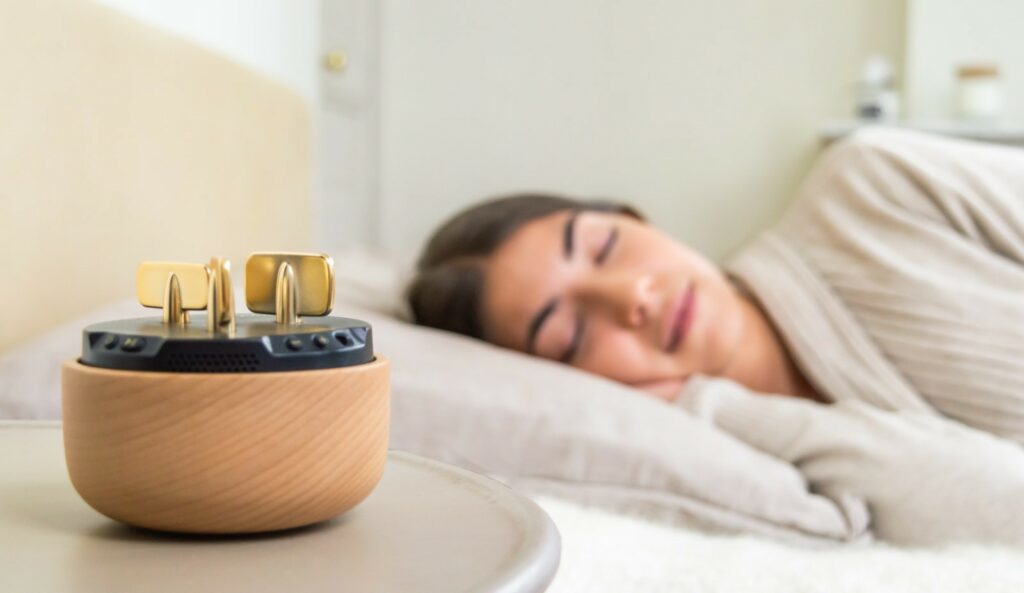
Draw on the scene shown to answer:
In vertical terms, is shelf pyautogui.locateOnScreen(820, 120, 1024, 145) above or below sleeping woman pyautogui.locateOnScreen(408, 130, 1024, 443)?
above

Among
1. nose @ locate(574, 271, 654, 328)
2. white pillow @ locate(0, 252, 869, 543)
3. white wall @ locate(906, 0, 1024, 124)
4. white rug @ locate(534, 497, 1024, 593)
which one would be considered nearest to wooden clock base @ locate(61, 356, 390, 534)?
white rug @ locate(534, 497, 1024, 593)

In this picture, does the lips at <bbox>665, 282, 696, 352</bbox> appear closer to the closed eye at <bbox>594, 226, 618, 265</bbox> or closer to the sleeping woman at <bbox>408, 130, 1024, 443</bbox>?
the sleeping woman at <bbox>408, 130, 1024, 443</bbox>

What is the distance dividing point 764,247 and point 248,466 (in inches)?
45.7

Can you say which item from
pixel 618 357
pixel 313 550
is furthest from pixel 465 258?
pixel 313 550

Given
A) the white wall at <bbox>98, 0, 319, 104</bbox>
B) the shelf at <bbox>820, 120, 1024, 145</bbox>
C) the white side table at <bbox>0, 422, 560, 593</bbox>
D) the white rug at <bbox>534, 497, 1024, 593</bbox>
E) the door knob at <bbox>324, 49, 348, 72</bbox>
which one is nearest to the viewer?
the white side table at <bbox>0, 422, 560, 593</bbox>

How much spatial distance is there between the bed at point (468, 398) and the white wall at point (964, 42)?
1677mm

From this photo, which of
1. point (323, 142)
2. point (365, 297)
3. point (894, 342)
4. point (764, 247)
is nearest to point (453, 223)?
point (365, 297)

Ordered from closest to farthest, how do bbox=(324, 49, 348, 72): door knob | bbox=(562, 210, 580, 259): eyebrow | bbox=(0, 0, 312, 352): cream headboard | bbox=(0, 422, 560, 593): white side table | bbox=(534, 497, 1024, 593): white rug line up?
bbox=(0, 422, 560, 593): white side table
bbox=(534, 497, 1024, 593): white rug
bbox=(0, 0, 312, 352): cream headboard
bbox=(562, 210, 580, 259): eyebrow
bbox=(324, 49, 348, 72): door knob

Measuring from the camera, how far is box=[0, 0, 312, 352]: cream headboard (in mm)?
724

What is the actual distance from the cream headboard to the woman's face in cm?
36

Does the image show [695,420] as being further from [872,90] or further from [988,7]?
[988,7]

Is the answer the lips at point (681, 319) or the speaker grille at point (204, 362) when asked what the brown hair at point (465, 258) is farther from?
the speaker grille at point (204, 362)

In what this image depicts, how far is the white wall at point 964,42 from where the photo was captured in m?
2.20

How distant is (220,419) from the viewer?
0.28 meters
